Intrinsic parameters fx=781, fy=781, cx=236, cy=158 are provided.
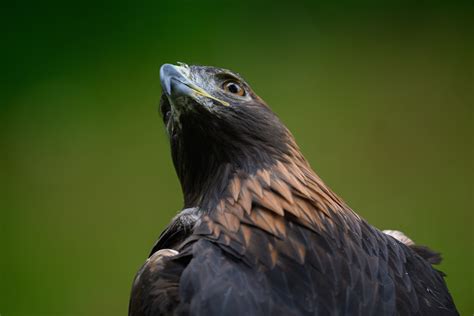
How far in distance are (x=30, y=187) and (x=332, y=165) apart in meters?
1.63

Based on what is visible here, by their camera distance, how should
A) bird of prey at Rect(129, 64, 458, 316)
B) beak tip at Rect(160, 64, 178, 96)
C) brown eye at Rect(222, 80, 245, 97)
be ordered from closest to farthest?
bird of prey at Rect(129, 64, 458, 316), beak tip at Rect(160, 64, 178, 96), brown eye at Rect(222, 80, 245, 97)

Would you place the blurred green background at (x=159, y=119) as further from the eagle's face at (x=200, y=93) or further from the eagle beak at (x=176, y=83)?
the eagle beak at (x=176, y=83)

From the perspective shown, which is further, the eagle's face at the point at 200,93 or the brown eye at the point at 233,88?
the brown eye at the point at 233,88

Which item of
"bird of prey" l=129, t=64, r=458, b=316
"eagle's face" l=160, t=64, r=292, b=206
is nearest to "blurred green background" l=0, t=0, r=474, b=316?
"bird of prey" l=129, t=64, r=458, b=316

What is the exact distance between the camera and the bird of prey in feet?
6.62

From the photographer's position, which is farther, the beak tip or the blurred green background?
the blurred green background

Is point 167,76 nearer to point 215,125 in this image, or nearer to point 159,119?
point 215,125

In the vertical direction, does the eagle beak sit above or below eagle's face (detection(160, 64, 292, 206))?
above

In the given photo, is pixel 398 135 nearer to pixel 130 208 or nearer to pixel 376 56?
pixel 376 56

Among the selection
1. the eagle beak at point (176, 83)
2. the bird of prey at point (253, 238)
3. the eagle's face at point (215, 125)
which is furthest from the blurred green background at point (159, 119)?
the eagle beak at point (176, 83)

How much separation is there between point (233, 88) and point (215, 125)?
0.61ft

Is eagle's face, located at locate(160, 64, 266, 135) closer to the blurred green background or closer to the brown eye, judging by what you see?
the brown eye

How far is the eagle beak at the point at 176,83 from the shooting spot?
2.33m

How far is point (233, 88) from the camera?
99.5 inches
